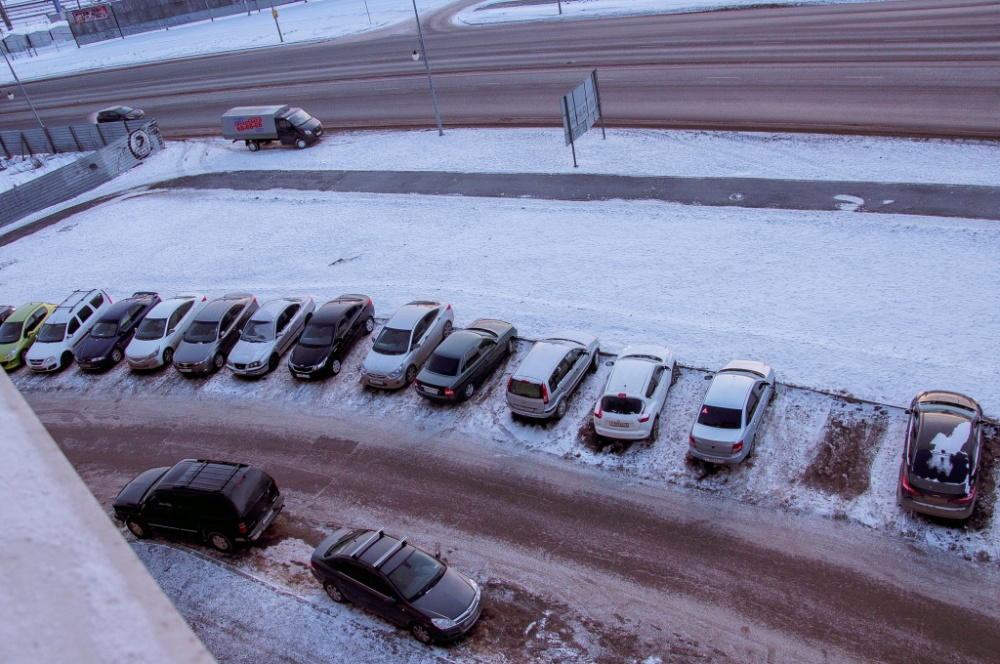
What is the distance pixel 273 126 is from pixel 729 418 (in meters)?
28.1

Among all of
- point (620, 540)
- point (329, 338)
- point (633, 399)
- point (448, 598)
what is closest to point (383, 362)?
point (329, 338)

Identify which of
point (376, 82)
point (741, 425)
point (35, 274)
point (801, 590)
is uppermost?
point (376, 82)

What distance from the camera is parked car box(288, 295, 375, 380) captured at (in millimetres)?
18141

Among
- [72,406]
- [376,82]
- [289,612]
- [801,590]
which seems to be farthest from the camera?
[376,82]

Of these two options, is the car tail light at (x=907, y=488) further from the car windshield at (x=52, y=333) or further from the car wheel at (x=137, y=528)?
the car windshield at (x=52, y=333)

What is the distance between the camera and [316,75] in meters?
43.9

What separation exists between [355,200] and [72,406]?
12885 mm

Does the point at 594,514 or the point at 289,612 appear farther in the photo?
the point at 594,514

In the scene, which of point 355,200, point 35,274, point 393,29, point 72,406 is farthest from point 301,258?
point 393,29

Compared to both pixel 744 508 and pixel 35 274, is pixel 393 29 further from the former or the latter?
pixel 744 508

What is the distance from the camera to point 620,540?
12.7 m

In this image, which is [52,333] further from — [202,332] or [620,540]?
[620,540]

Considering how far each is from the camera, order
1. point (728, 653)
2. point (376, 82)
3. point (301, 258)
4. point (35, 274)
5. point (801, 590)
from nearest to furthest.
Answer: point (728, 653) < point (801, 590) < point (301, 258) < point (35, 274) < point (376, 82)

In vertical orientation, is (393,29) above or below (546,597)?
above
